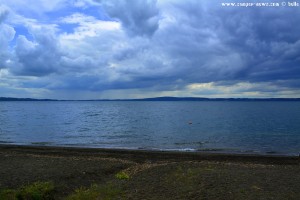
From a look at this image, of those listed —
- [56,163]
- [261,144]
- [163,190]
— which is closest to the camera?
[163,190]

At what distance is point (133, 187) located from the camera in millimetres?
13148

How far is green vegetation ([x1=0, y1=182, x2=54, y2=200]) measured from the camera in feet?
37.3

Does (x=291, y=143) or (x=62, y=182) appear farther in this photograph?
(x=291, y=143)

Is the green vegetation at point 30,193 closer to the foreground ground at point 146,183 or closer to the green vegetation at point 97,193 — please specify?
the foreground ground at point 146,183

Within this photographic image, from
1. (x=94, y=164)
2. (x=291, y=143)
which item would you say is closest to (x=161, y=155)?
(x=94, y=164)

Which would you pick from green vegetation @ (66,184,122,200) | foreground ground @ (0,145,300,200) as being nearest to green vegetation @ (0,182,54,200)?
foreground ground @ (0,145,300,200)

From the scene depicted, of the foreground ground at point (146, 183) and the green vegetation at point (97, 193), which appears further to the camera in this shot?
the green vegetation at point (97, 193)

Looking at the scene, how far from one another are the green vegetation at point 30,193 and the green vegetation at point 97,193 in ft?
2.65

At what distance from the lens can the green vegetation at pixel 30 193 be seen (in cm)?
1137

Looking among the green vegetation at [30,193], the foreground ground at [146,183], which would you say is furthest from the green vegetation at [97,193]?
the green vegetation at [30,193]

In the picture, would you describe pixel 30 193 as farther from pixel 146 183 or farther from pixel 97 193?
pixel 146 183

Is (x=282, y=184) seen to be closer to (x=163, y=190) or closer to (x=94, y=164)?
(x=163, y=190)

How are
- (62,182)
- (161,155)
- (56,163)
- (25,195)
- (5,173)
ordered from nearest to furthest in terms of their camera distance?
1. (25,195)
2. (62,182)
3. (5,173)
4. (56,163)
5. (161,155)

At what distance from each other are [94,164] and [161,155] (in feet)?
31.5
